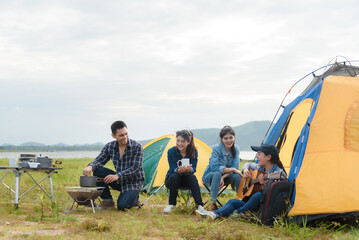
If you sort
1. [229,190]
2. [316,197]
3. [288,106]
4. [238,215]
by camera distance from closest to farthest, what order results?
[316,197] → [238,215] → [288,106] → [229,190]

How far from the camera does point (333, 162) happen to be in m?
4.41

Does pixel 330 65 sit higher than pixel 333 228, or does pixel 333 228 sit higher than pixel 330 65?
pixel 330 65

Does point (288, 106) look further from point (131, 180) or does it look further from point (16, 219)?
point (16, 219)

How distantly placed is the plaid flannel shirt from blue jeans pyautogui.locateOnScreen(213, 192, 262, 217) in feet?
4.58

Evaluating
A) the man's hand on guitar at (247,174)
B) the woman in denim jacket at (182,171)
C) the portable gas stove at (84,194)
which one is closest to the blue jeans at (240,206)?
the man's hand on guitar at (247,174)

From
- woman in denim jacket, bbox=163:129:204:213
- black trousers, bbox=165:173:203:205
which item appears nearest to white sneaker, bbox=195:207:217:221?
Result: woman in denim jacket, bbox=163:129:204:213

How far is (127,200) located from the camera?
5.43 m

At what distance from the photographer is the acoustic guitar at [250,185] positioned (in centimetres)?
475

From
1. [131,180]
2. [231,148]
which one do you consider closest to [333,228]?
[231,148]

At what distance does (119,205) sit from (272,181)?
6.86 ft

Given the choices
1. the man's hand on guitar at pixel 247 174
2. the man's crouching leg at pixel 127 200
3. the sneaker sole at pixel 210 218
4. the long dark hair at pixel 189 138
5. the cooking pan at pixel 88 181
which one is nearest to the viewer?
the sneaker sole at pixel 210 218

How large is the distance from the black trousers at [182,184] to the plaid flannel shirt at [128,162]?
46 centimetres

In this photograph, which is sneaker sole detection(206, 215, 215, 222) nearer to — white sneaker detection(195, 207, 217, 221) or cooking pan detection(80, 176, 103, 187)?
white sneaker detection(195, 207, 217, 221)

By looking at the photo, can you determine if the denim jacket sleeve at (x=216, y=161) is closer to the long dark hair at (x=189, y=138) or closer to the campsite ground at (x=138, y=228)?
the long dark hair at (x=189, y=138)
